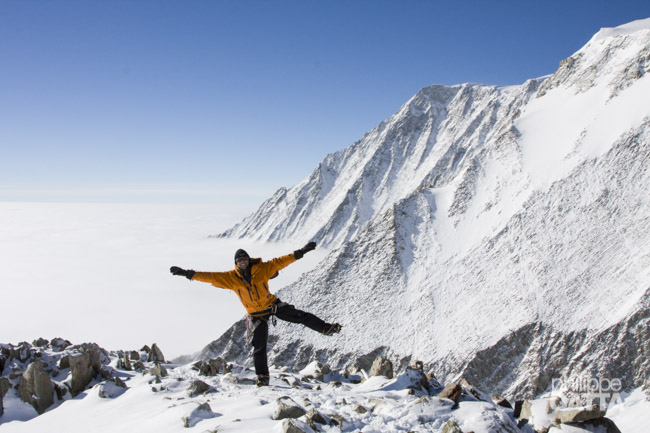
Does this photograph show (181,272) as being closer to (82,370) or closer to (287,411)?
(287,411)

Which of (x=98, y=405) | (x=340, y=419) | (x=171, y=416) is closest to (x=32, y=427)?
(x=98, y=405)

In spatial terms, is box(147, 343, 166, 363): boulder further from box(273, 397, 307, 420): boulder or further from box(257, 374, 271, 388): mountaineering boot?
Result: box(273, 397, 307, 420): boulder

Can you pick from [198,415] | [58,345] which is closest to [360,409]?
[198,415]

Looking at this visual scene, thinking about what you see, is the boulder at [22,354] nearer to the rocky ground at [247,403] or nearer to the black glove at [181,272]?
the rocky ground at [247,403]

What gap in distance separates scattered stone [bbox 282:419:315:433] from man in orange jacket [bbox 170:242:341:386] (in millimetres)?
4758

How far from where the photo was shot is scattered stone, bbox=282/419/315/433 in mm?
7725

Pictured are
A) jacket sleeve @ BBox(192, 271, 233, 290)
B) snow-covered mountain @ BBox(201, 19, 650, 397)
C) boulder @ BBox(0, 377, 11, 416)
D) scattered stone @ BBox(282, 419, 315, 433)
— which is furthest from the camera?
snow-covered mountain @ BBox(201, 19, 650, 397)

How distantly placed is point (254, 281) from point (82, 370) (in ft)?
40.8

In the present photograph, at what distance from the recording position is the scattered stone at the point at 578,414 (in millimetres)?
9500

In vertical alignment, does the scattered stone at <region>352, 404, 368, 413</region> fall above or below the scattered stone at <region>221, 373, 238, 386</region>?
below

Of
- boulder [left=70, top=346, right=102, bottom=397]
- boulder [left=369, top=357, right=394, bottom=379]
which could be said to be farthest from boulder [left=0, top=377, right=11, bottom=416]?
boulder [left=369, top=357, right=394, bottom=379]

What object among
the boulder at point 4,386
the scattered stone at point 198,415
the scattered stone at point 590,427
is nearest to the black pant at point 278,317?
the scattered stone at point 198,415

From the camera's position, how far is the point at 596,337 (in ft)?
168

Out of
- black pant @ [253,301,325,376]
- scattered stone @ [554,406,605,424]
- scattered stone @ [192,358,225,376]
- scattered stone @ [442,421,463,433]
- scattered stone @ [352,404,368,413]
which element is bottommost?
scattered stone @ [554,406,605,424]
